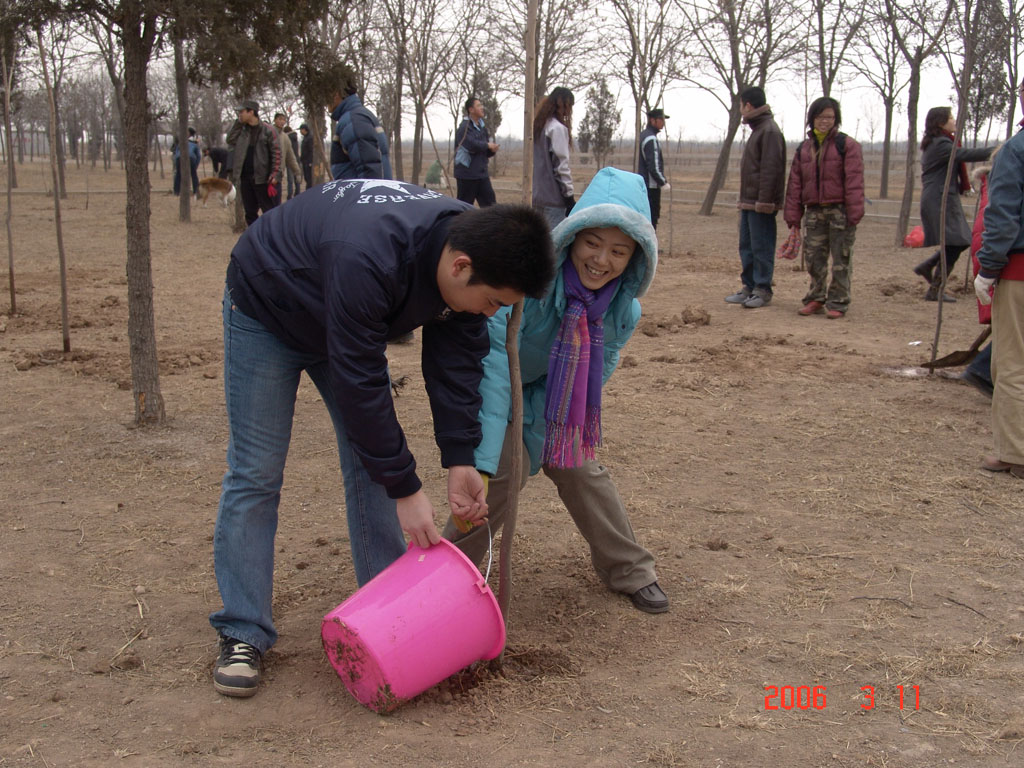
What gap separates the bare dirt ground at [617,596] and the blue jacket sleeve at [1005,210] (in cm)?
100

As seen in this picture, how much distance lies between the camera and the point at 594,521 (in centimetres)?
292

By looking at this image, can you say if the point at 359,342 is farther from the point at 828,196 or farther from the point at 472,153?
the point at 472,153

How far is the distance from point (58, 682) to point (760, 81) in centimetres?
1810

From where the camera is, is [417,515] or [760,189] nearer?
[417,515]

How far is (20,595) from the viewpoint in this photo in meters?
2.98

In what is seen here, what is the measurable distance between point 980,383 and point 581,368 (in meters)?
3.71

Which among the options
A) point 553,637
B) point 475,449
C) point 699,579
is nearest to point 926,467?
point 699,579

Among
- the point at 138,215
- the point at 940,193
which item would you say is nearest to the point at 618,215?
the point at 138,215

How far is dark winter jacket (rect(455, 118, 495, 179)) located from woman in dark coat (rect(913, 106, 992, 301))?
14.0 feet

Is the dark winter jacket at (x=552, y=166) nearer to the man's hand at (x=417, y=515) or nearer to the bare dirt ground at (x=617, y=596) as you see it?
the bare dirt ground at (x=617, y=596)

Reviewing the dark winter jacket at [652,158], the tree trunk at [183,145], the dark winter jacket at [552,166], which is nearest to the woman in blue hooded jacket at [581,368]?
the dark winter jacket at [552,166]

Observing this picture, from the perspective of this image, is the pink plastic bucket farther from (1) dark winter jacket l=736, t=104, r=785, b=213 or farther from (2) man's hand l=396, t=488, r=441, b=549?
(1) dark winter jacket l=736, t=104, r=785, b=213

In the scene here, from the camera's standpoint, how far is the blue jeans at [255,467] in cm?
242

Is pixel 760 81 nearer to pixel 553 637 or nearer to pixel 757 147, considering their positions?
pixel 757 147
